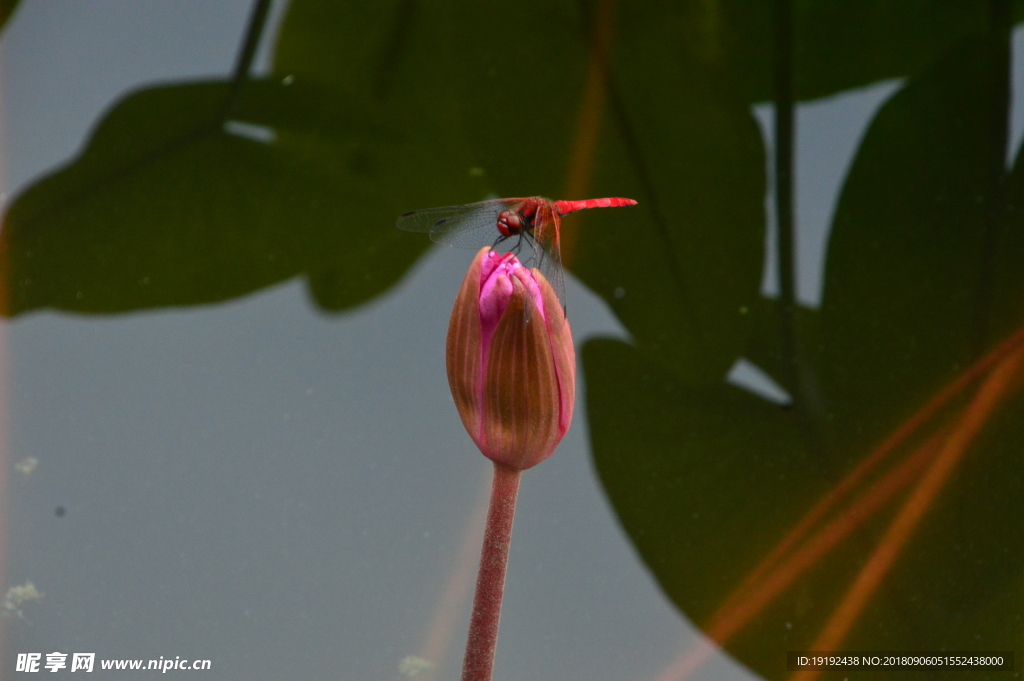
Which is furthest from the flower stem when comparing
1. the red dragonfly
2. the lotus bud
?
the red dragonfly

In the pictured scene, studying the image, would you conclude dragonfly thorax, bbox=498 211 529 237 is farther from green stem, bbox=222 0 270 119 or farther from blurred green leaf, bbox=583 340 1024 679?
green stem, bbox=222 0 270 119

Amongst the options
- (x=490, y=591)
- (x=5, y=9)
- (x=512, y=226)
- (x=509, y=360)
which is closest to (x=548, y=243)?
(x=512, y=226)

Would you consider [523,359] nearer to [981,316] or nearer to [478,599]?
[478,599]

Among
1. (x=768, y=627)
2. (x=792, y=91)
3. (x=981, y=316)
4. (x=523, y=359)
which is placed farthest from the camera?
(x=792, y=91)

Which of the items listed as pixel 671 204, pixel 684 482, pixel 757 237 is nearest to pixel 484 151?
pixel 671 204

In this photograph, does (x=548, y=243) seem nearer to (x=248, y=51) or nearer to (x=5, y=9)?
(x=248, y=51)

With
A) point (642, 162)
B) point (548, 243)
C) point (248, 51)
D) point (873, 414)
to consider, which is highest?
point (248, 51)
